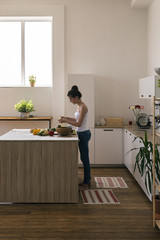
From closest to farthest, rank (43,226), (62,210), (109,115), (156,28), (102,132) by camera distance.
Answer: (43,226)
(62,210)
(156,28)
(102,132)
(109,115)

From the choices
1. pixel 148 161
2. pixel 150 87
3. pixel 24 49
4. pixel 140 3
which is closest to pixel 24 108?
pixel 24 49

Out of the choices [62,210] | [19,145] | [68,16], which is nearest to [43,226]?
[62,210]

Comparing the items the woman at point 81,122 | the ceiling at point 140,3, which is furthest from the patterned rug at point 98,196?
the ceiling at point 140,3

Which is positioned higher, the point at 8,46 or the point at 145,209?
the point at 8,46

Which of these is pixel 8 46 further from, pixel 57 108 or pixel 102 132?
pixel 102 132

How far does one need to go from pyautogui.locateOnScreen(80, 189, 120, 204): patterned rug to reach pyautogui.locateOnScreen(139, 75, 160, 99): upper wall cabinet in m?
1.57

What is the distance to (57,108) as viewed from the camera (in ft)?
22.1

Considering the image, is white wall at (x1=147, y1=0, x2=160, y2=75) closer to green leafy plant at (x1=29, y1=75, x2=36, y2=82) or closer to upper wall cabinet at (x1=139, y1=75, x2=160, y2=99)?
upper wall cabinet at (x1=139, y1=75, x2=160, y2=99)

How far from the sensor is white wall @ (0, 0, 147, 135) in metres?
6.68

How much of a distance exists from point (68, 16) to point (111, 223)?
178 inches

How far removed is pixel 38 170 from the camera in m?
4.19

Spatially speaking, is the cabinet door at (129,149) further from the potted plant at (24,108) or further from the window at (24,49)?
the window at (24,49)

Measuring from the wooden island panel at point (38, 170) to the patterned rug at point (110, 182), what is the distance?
3.36 feet

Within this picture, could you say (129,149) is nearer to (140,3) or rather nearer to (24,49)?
(140,3)
